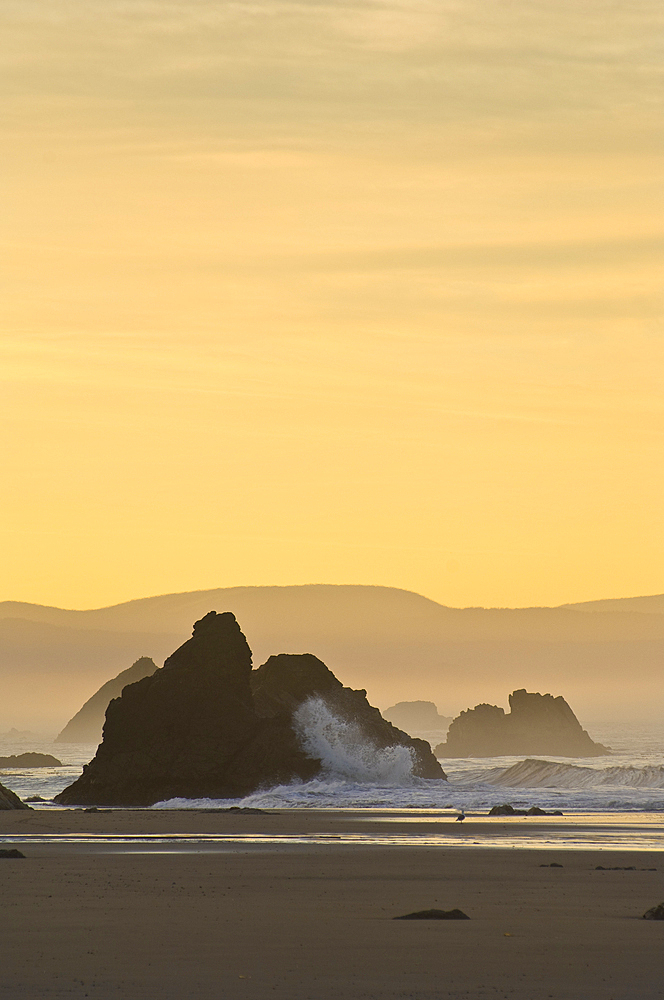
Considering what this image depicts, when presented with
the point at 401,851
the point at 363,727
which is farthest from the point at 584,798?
the point at 401,851

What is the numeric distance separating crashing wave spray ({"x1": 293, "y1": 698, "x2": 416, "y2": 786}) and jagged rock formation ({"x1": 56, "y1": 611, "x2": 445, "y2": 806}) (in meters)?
0.95

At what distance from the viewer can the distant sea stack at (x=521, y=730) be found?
186125 mm

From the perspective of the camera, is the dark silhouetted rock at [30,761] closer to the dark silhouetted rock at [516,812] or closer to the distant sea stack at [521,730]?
the distant sea stack at [521,730]

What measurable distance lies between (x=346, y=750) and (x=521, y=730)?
382ft

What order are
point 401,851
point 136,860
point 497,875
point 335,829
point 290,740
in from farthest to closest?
point 290,740, point 335,829, point 401,851, point 136,860, point 497,875

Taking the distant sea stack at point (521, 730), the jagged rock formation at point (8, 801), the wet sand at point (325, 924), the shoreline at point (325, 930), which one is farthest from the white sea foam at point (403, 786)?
the distant sea stack at point (521, 730)

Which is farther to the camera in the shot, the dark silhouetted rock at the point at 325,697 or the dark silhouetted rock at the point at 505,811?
the dark silhouetted rock at the point at 325,697

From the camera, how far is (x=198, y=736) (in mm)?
73250

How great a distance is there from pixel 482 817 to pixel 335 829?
10019mm

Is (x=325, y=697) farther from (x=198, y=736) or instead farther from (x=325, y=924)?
(x=325, y=924)

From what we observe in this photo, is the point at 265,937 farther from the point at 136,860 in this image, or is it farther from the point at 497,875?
the point at 136,860

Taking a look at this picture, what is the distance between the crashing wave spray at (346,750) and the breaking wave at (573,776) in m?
7.22

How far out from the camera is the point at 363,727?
85250 mm

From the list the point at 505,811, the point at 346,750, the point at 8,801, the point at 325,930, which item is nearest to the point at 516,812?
the point at 505,811
